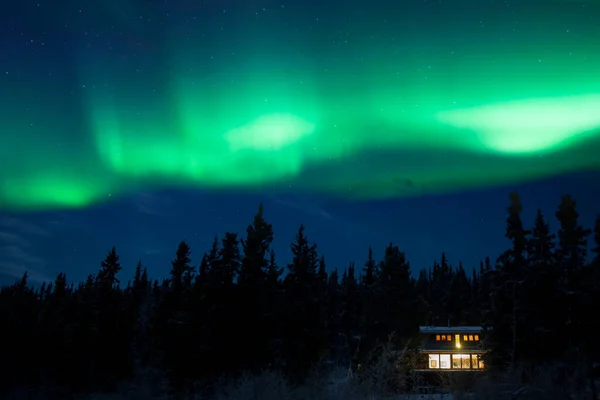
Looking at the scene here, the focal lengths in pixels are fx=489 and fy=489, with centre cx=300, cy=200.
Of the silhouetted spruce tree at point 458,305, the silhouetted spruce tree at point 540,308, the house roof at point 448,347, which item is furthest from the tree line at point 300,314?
the silhouetted spruce tree at point 458,305

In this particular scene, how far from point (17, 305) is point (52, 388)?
90.4 feet

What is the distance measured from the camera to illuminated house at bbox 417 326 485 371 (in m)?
56.7

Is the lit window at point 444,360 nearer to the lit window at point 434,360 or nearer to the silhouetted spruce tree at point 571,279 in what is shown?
the lit window at point 434,360

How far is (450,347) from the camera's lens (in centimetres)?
5719

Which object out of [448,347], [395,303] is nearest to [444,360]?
[448,347]

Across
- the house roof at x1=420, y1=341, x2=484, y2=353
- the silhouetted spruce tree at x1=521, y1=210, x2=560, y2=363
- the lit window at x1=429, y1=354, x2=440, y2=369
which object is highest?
the silhouetted spruce tree at x1=521, y1=210, x2=560, y2=363

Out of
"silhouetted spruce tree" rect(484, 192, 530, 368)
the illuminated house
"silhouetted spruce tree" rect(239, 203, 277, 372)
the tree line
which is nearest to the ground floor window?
the illuminated house

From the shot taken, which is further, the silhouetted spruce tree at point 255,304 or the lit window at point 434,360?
the lit window at point 434,360

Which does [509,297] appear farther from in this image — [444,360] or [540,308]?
[444,360]

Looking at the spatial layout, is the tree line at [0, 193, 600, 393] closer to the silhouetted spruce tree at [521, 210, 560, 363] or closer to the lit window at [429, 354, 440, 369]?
the silhouetted spruce tree at [521, 210, 560, 363]

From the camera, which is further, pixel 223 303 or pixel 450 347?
pixel 450 347

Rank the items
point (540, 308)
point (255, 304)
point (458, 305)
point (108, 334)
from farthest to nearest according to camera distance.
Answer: point (458, 305) < point (108, 334) < point (255, 304) < point (540, 308)

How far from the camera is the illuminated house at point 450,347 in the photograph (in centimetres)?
5666

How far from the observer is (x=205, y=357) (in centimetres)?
3697
